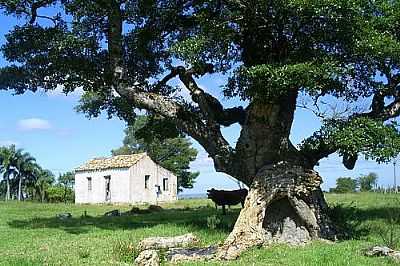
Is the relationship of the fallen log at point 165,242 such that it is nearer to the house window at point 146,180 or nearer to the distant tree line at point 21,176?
the house window at point 146,180

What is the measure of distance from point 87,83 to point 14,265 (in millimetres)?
9823

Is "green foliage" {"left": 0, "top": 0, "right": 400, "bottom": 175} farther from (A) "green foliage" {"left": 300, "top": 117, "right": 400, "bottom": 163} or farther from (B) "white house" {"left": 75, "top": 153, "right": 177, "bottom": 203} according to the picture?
(B) "white house" {"left": 75, "top": 153, "right": 177, "bottom": 203}

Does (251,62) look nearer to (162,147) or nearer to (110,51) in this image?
(110,51)

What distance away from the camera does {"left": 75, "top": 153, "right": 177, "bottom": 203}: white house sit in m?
52.3

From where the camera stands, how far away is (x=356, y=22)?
13086 millimetres

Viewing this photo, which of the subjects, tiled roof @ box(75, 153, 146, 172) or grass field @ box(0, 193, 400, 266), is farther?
tiled roof @ box(75, 153, 146, 172)

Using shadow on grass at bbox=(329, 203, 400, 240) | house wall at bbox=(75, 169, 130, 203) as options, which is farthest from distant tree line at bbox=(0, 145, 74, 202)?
shadow on grass at bbox=(329, 203, 400, 240)

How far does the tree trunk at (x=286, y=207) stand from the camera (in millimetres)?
14875

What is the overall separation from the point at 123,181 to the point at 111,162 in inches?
124

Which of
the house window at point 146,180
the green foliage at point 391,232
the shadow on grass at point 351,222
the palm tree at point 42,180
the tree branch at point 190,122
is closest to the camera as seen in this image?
the green foliage at point 391,232

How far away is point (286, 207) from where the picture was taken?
1561 centimetres

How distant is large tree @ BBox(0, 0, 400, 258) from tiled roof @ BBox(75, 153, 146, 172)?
3299cm

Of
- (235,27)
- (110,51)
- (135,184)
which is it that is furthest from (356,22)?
(135,184)

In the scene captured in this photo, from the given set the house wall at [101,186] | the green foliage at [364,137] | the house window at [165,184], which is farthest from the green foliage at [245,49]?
the house window at [165,184]
